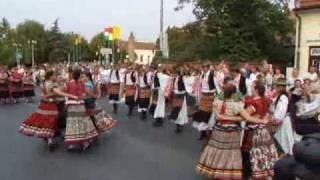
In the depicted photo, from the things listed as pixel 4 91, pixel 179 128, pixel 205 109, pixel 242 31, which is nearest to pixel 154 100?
pixel 179 128

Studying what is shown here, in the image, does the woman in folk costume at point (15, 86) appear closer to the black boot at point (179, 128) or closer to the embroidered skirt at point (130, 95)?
the embroidered skirt at point (130, 95)

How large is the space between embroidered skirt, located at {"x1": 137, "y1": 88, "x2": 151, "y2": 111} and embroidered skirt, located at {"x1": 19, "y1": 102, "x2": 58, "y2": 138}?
527 centimetres

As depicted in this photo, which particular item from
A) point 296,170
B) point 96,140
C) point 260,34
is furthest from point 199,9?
point 296,170

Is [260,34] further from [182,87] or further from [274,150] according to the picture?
[274,150]

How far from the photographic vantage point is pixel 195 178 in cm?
839

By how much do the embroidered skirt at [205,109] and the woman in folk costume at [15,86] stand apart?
39.9 ft

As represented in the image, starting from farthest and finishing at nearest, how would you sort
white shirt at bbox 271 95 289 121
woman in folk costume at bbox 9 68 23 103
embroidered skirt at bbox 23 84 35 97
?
embroidered skirt at bbox 23 84 35 97 → woman in folk costume at bbox 9 68 23 103 → white shirt at bbox 271 95 289 121

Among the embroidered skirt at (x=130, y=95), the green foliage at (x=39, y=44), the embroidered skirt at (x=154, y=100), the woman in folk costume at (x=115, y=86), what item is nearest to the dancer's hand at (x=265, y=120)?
the embroidered skirt at (x=154, y=100)

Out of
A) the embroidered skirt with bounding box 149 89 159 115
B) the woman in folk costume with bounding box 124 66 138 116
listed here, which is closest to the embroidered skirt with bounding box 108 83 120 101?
the woman in folk costume with bounding box 124 66 138 116

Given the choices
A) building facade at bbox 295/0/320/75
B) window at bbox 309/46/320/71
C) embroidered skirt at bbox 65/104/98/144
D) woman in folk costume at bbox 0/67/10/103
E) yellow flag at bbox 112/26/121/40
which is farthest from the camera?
yellow flag at bbox 112/26/121/40

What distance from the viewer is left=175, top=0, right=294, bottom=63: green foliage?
3078 centimetres

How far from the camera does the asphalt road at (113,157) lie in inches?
340

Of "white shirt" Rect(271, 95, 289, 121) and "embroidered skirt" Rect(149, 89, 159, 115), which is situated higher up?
"white shirt" Rect(271, 95, 289, 121)

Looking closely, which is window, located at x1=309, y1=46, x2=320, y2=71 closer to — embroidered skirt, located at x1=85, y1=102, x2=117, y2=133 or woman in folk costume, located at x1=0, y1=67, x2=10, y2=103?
woman in folk costume, located at x1=0, y1=67, x2=10, y2=103
